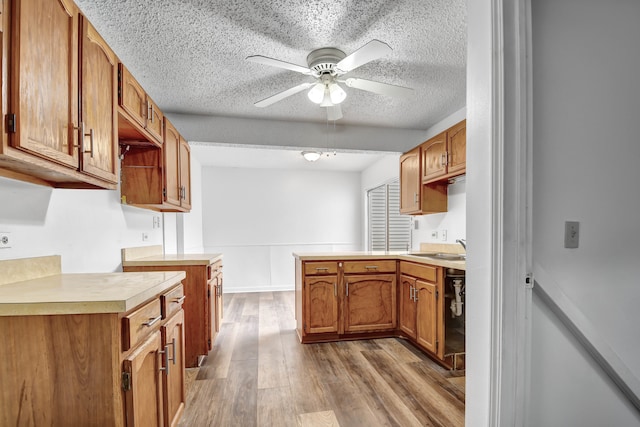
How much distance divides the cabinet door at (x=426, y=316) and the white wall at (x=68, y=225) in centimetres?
245

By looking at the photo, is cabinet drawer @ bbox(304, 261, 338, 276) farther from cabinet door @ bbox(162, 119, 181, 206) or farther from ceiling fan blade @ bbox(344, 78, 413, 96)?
ceiling fan blade @ bbox(344, 78, 413, 96)

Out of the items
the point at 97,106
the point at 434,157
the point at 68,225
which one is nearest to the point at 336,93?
the point at 434,157

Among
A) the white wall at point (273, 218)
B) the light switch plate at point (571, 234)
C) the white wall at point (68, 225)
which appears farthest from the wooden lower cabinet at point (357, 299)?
the white wall at point (273, 218)

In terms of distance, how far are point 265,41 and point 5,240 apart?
1714mm

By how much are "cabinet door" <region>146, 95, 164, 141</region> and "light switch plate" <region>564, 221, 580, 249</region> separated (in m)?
2.39

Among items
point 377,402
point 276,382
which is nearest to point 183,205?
point 276,382

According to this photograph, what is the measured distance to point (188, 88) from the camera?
264 centimetres

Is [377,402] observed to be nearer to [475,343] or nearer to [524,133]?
[475,343]

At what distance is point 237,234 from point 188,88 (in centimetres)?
324

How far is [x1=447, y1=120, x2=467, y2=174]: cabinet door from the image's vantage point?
2512 millimetres

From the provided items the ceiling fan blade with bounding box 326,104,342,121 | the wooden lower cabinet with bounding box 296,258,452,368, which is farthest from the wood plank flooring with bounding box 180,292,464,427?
the ceiling fan blade with bounding box 326,104,342,121

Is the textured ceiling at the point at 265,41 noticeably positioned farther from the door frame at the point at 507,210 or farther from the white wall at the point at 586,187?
the door frame at the point at 507,210

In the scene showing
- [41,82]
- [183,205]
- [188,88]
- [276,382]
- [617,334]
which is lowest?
[276,382]

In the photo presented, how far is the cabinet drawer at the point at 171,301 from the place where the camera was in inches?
57.1
